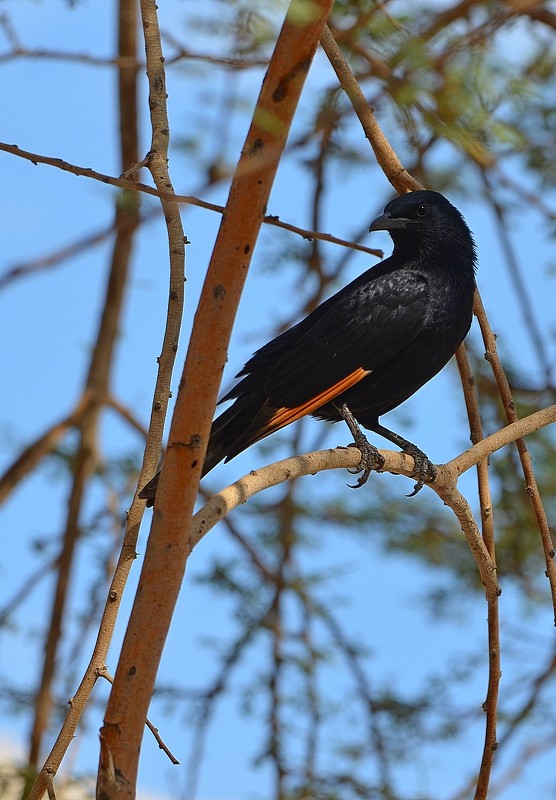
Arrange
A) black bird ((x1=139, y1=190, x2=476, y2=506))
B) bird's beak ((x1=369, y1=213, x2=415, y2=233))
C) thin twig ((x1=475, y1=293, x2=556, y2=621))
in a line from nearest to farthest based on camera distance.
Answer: thin twig ((x1=475, y1=293, x2=556, y2=621))
black bird ((x1=139, y1=190, x2=476, y2=506))
bird's beak ((x1=369, y1=213, x2=415, y2=233))

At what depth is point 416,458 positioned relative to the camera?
3.63m

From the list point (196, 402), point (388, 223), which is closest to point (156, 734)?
point (196, 402)

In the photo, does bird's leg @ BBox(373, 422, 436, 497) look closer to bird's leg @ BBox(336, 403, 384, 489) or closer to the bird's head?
bird's leg @ BBox(336, 403, 384, 489)

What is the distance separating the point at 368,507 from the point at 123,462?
1570mm

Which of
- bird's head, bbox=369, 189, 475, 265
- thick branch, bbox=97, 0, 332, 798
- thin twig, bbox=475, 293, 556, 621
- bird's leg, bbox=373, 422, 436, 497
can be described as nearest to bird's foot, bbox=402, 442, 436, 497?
bird's leg, bbox=373, 422, 436, 497

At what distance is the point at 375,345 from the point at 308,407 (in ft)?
1.51

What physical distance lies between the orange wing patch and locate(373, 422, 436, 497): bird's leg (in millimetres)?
328

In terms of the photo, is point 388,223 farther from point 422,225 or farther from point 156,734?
point 156,734

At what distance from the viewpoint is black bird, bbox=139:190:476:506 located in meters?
3.62

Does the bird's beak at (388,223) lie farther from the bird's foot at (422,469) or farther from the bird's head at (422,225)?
the bird's foot at (422,469)

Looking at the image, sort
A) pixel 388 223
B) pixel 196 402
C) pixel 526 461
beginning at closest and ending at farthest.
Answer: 1. pixel 196 402
2. pixel 526 461
3. pixel 388 223

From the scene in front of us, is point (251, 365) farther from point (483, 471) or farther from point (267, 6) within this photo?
point (267, 6)

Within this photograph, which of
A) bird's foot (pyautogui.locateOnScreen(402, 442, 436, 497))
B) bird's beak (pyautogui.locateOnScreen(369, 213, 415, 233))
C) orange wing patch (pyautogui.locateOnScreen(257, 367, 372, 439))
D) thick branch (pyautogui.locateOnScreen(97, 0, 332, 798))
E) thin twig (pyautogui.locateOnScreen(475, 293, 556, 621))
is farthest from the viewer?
bird's beak (pyautogui.locateOnScreen(369, 213, 415, 233))

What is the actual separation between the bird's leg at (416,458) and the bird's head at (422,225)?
750 mm
